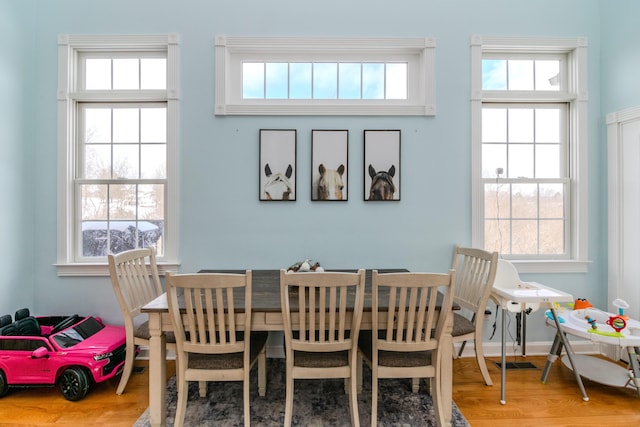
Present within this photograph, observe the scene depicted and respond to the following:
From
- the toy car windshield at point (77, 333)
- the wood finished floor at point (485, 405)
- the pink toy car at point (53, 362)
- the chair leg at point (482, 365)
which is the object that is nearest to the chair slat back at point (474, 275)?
the chair leg at point (482, 365)

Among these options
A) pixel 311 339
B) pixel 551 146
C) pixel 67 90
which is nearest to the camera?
pixel 311 339

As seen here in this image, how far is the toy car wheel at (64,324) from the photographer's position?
7.38 feet

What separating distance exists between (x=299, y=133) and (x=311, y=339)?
174 cm

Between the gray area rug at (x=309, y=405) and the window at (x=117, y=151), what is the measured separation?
1.27 m

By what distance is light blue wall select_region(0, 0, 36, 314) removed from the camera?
96.3 inches

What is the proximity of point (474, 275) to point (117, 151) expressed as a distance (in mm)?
3224

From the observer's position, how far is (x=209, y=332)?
1.67 metres

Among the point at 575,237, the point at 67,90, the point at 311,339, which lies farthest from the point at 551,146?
the point at 67,90

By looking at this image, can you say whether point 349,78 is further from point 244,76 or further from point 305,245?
point 305,245

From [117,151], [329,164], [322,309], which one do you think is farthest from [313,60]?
[322,309]

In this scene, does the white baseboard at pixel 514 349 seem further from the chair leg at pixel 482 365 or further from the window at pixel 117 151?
the window at pixel 117 151

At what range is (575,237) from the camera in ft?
9.30

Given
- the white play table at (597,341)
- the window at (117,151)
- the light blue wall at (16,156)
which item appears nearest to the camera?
the white play table at (597,341)

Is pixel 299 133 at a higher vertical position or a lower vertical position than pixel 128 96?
lower
